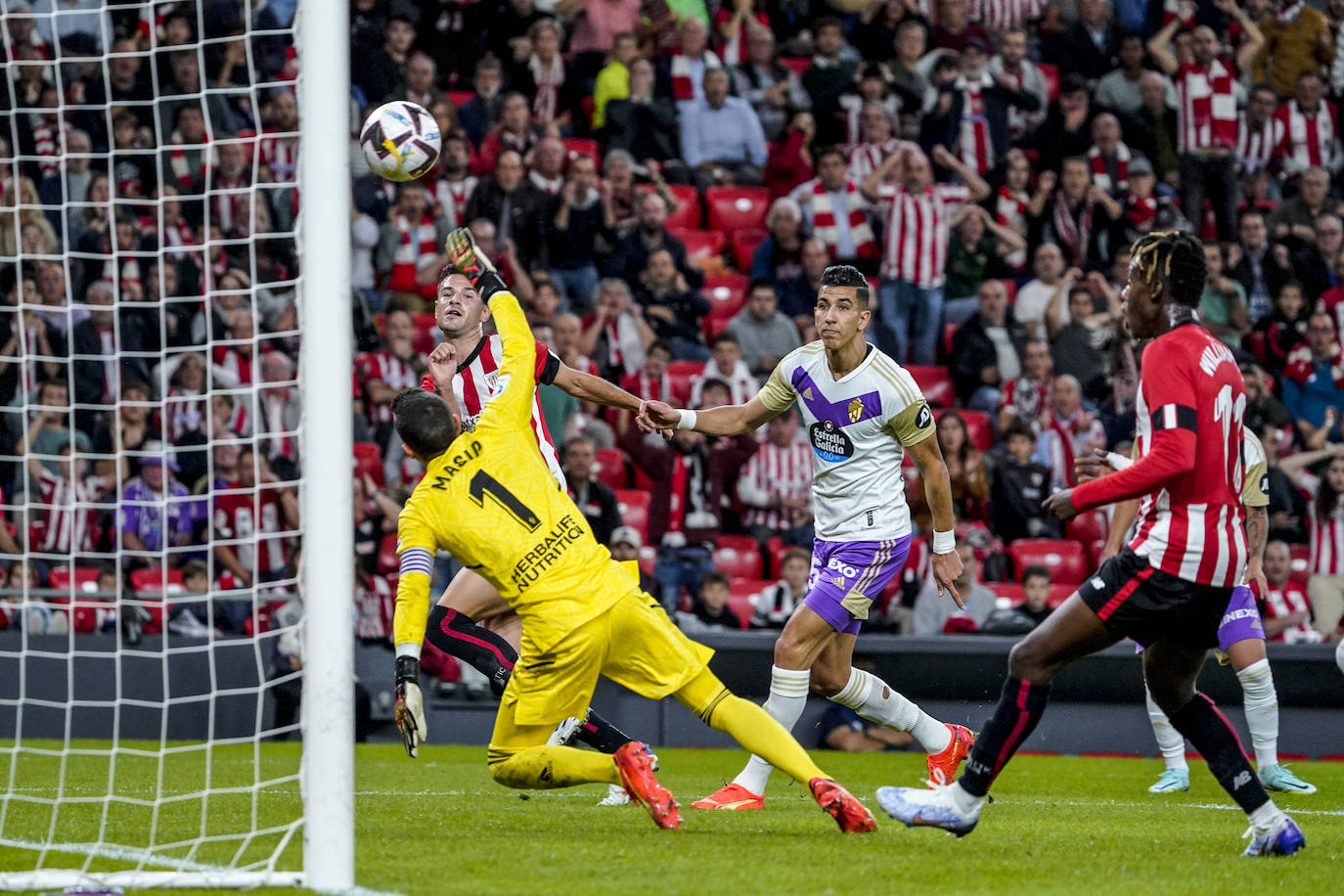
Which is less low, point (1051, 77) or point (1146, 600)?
point (1051, 77)

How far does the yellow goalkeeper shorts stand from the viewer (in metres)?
5.95

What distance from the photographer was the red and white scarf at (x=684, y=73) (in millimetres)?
17141

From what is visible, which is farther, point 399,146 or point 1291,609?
point 1291,609

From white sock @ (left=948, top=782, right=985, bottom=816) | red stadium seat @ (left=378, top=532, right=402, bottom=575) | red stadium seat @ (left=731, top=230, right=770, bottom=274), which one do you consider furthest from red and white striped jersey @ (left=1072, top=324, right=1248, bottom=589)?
red stadium seat @ (left=731, top=230, right=770, bottom=274)

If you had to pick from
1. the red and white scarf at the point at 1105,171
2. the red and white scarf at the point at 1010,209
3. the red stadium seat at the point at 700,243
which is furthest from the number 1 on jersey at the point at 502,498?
the red and white scarf at the point at 1105,171

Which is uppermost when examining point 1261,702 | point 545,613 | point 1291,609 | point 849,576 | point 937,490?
point 937,490

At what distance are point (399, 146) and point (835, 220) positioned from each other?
962 cm

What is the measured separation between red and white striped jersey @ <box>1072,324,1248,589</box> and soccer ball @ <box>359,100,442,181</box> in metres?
3.35

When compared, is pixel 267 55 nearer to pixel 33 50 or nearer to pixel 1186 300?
pixel 33 50

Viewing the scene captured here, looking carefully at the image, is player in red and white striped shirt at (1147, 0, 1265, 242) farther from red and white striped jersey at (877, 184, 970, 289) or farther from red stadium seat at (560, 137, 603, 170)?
red stadium seat at (560, 137, 603, 170)

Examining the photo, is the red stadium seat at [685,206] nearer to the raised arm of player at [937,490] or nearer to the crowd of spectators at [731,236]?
the crowd of spectators at [731,236]

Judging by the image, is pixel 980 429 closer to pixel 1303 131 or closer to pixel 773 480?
pixel 773 480

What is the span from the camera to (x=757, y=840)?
611cm

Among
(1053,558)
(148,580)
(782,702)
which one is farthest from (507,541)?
(1053,558)
